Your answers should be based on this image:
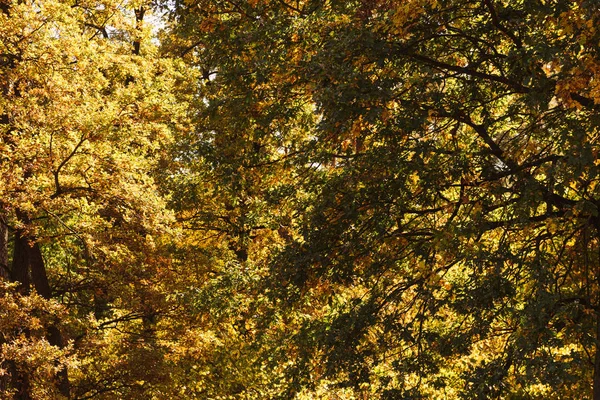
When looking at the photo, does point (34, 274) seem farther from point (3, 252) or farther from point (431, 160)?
point (431, 160)

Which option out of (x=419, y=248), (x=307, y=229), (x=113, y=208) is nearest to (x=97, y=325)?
(x=113, y=208)

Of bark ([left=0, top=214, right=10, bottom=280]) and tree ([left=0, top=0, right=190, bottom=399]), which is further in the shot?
bark ([left=0, top=214, right=10, bottom=280])

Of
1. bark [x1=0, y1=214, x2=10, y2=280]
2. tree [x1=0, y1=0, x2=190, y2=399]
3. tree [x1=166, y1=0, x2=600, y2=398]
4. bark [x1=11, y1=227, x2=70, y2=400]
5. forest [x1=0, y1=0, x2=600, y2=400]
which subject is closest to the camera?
tree [x1=166, y1=0, x2=600, y2=398]

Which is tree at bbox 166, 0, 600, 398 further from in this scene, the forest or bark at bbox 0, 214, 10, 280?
bark at bbox 0, 214, 10, 280

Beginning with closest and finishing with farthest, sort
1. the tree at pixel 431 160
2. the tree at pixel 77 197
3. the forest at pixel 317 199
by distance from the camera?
1. the tree at pixel 431 160
2. the forest at pixel 317 199
3. the tree at pixel 77 197

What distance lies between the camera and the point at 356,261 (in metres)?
10.7

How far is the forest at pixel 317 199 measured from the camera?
29.2 feet

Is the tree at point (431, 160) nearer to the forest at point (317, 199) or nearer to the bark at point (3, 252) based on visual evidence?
the forest at point (317, 199)

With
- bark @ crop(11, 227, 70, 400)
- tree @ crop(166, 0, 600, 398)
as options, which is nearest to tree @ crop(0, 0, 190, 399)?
bark @ crop(11, 227, 70, 400)

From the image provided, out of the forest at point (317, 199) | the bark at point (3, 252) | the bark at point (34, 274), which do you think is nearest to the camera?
the forest at point (317, 199)

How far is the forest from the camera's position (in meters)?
8.89

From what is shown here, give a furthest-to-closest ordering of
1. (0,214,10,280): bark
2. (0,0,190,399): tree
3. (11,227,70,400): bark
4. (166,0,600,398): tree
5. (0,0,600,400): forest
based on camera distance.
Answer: (11,227,70,400): bark, (0,214,10,280): bark, (0,0,190,399): tree, (0,0,600,400): forest, (166,0,600,398): tree

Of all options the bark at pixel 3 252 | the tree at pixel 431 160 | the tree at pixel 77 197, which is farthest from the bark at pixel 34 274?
the tree at pixel 431 160

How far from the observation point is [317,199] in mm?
10938
